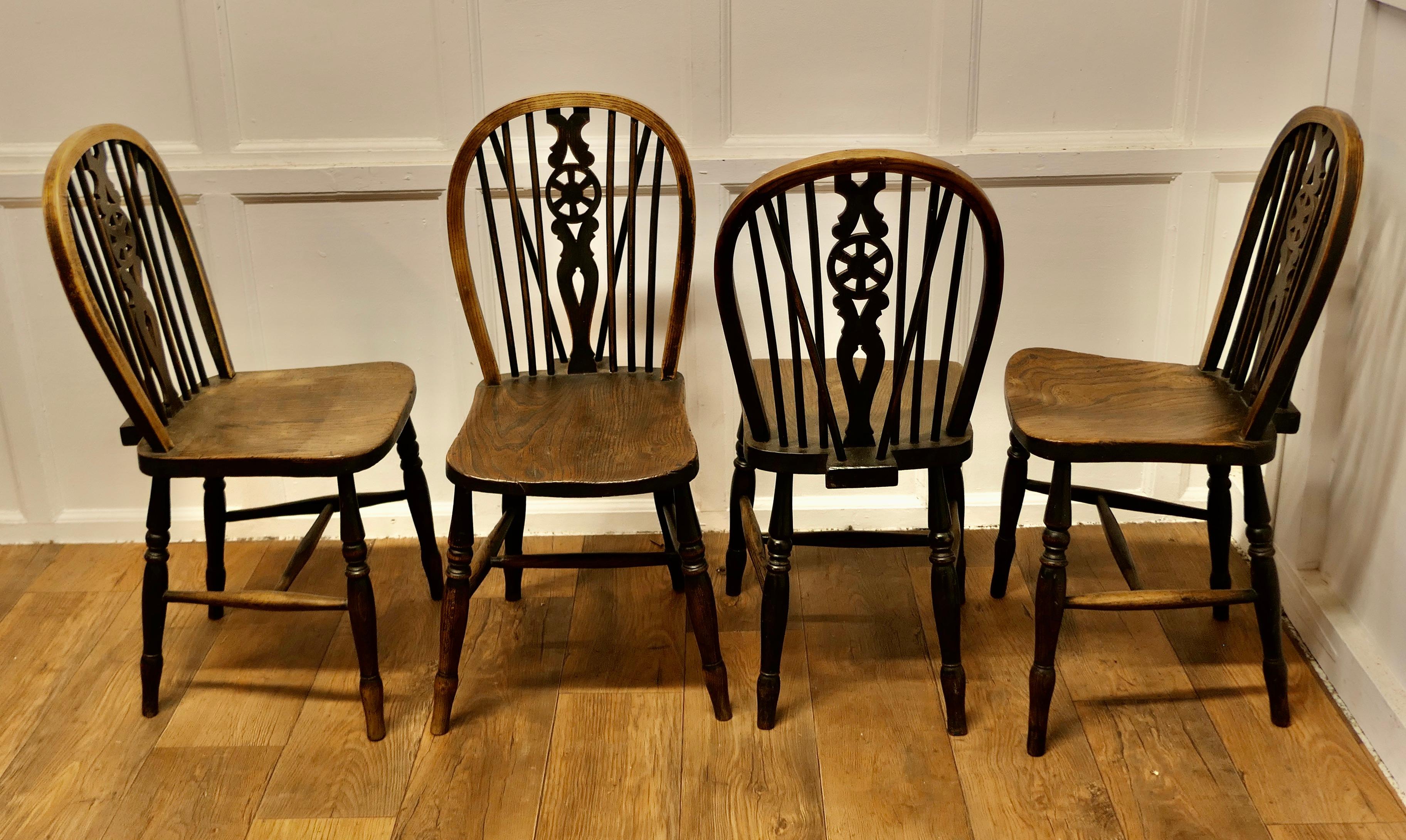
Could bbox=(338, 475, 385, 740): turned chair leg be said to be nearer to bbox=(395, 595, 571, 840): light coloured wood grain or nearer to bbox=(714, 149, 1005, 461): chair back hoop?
bbox=(395, 595, 571, 840): light coloured wood grain

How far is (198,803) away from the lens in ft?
6.16

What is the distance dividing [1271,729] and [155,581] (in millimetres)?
1955

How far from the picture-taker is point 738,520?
2.35 m

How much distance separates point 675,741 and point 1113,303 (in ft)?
4.57

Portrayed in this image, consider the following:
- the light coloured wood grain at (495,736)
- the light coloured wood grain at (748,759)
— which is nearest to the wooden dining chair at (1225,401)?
the light coloured wood grain at (748,759)

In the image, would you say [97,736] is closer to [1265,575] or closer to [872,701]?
[872,701]

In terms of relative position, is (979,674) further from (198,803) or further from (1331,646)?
(198,803)

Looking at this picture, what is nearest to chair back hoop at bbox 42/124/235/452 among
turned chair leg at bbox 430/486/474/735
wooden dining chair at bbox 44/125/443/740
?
wooden dining chair at bbox 44/125/443/740

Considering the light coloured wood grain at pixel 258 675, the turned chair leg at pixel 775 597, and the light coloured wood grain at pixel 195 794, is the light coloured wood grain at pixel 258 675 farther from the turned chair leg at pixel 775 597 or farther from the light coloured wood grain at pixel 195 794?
the turned chair leg at pixel 775 597

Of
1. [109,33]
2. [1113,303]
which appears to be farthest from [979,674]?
[109,33]

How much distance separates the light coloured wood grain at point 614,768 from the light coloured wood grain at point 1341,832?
3.04ft

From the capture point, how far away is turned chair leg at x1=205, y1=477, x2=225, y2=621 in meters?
2.32

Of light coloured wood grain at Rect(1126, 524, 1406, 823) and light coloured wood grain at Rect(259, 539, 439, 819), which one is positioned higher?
light coloured wood grain at Rect(1126, 524, 1406, 823)

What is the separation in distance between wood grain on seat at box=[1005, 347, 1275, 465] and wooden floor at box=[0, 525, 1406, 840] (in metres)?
0.50
